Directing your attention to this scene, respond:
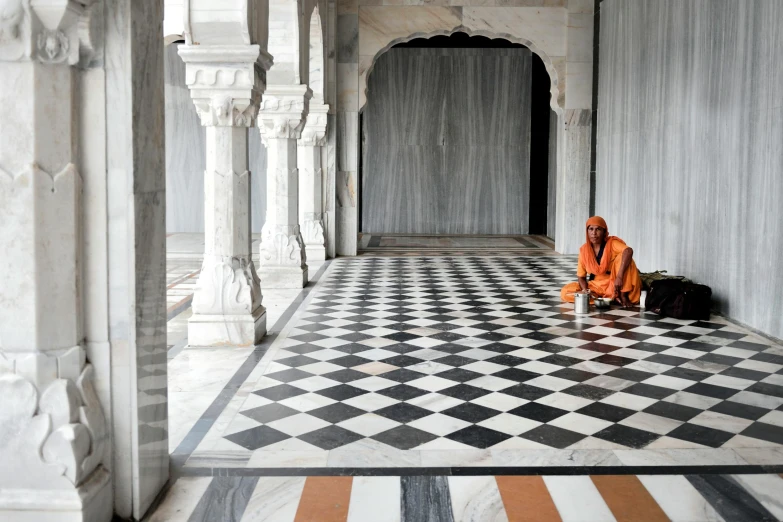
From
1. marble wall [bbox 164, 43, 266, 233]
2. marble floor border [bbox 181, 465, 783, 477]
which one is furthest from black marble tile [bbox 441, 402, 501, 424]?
marble wall [bbox 164, 43, 266, 233]

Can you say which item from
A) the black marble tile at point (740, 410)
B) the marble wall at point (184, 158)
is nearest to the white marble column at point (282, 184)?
the black marble tile at point (740, 410)

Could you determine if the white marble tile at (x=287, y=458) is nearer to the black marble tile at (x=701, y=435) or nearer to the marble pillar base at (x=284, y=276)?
the black marble tile at (x=701, y=435)

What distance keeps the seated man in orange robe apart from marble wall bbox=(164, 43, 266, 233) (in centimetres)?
1107

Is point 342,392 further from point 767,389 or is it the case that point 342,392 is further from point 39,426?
point 767,389

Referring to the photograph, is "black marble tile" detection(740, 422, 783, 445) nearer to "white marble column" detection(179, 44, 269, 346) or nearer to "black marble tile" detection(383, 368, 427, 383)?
"black marble tile" detection(383, 368, 427, 383)

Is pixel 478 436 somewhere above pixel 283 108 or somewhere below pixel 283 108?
below

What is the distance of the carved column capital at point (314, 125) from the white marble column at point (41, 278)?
351 inches

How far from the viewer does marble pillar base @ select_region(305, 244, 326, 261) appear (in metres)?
12.3

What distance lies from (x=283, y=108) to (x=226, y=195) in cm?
289

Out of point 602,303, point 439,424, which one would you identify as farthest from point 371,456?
point 602,303

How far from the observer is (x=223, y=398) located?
16.3 ft

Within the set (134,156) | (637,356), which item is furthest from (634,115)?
(134,156)

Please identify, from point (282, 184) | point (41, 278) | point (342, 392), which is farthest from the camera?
point (282, 184)

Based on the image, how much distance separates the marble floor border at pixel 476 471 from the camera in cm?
372
